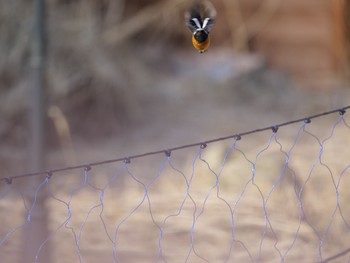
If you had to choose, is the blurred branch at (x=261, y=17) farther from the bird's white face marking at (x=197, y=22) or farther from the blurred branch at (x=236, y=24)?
the bird's white face marking at (x=197, y=22)

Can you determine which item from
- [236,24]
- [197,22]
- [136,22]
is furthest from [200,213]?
[236,24]

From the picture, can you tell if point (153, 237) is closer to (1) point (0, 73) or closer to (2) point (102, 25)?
(1) point (0, 73)

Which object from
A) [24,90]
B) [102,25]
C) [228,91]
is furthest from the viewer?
[228,91]

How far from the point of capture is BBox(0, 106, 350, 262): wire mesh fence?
3.54 metres

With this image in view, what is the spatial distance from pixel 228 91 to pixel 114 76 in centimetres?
171

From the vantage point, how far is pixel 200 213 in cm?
367

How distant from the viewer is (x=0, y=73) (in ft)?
19.9

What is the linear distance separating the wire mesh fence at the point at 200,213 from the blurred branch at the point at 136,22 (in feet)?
5.77

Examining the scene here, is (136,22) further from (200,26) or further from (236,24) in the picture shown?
(200,26)

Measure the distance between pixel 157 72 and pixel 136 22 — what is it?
104 cm

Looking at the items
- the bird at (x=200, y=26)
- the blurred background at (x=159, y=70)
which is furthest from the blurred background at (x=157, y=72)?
the bird at (x=200, y=26)

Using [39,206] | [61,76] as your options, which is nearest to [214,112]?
[61,76]

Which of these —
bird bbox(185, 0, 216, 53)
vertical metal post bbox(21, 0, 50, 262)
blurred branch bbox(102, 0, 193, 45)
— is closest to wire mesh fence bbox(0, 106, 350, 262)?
vertical metal post bbox(21, 0, 50, 262)

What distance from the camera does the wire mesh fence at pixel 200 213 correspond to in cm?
354
